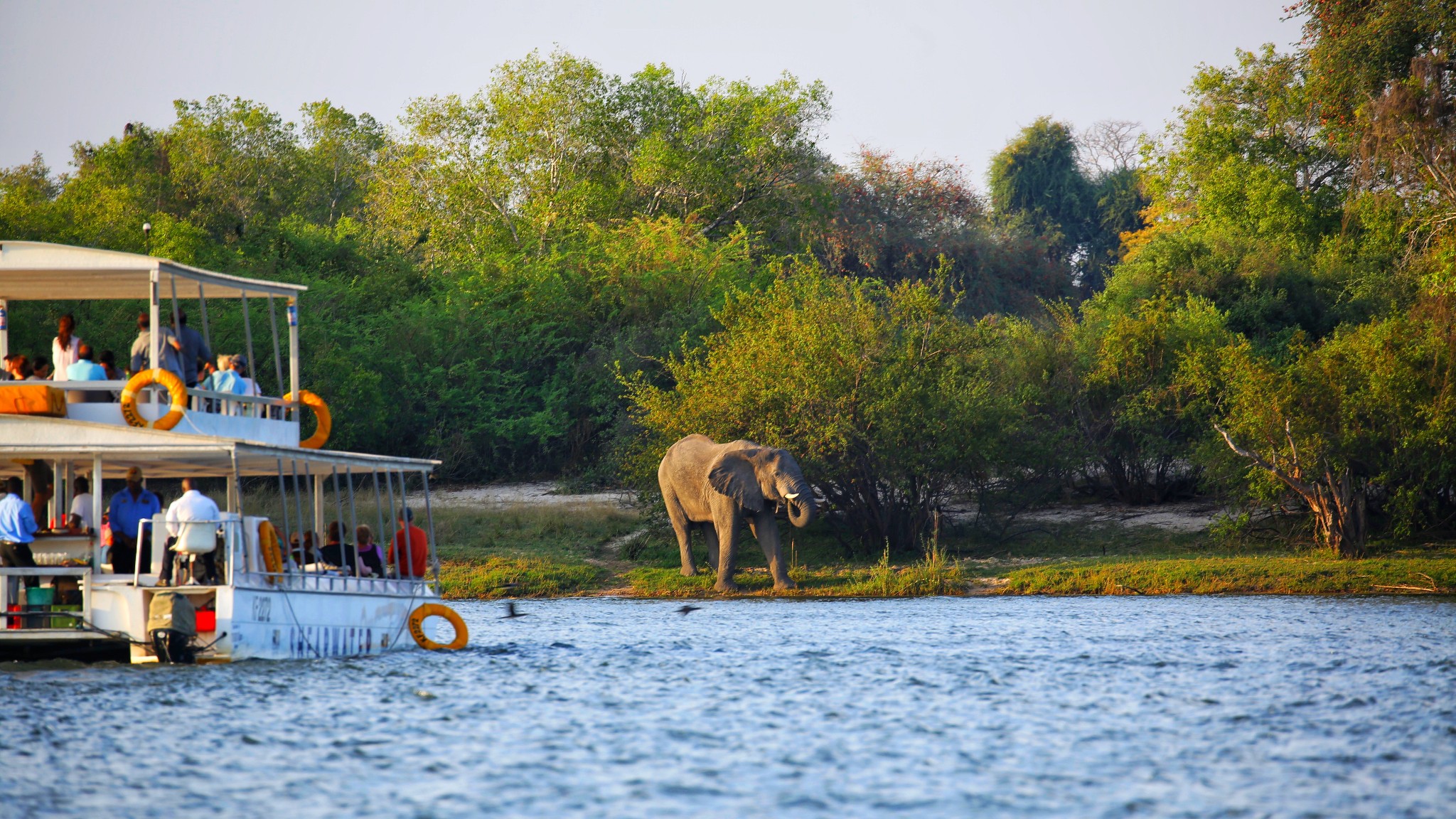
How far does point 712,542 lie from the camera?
32.5 metres

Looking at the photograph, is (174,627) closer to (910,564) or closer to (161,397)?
(161,397)

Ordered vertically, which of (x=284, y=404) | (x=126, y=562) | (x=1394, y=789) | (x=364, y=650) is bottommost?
(x=1394, y=789)

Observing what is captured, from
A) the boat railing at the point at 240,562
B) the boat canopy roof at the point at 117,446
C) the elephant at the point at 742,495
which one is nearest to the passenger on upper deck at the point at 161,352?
the boat canopy roof at the point at 117,446

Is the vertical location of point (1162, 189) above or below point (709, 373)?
above

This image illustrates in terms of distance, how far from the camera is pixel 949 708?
1672 centimetres

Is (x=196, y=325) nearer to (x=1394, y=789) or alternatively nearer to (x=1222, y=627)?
(x=1222, y=627)

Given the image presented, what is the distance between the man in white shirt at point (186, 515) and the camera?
57.8 ft

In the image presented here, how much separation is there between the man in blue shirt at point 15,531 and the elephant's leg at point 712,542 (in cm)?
1645

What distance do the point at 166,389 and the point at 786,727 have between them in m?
8.37

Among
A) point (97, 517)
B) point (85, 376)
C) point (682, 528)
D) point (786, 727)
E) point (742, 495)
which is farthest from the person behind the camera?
point (682, 528)

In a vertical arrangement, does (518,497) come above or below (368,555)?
above

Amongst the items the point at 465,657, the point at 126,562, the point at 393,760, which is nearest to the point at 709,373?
the point at 465,657

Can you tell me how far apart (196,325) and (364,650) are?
20.4 metres

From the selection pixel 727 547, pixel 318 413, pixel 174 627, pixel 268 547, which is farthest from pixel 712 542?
pixel 174 627
